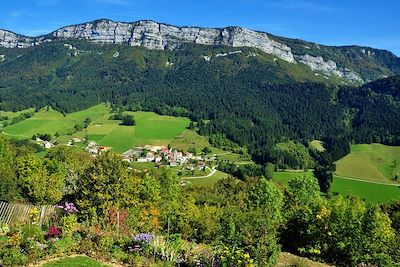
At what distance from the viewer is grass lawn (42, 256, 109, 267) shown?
16.2 meters

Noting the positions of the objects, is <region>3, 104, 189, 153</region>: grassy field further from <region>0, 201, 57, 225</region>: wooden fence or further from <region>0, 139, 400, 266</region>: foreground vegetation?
<region>0, 201, 57, 225</region>: wooden fence

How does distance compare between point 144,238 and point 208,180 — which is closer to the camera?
point 144,238

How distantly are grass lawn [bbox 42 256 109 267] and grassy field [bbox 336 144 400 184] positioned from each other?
380 feet

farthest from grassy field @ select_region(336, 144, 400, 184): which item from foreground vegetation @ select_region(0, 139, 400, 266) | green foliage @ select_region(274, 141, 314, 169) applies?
foreground vegetation @ select_region(0, 139, 400, 266)

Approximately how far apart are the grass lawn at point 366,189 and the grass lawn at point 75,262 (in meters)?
92.0

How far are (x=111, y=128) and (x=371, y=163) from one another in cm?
9630

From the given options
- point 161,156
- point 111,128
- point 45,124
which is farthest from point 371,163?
point 45,124

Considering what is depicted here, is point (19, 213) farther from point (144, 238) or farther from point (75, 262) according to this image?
point (144, 238)

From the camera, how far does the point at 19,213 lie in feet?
68.3

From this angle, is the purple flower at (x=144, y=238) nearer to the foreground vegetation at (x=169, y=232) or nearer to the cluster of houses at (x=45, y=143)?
the foreground vegetation at (x=169, y=232)

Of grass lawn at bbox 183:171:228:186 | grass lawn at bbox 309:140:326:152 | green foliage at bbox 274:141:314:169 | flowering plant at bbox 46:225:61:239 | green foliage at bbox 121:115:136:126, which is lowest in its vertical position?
grass lawn at bbox 183:171:228:186

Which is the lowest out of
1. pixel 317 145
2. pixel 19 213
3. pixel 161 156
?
pixel 161 156

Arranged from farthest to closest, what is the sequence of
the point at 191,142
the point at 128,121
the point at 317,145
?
the point at 317,145
the point at 128,121
the point at 191,142

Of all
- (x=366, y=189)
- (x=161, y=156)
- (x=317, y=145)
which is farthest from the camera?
(x=317, y=145)
